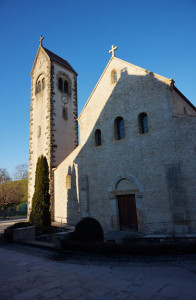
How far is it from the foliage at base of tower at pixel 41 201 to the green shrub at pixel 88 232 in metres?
7.52

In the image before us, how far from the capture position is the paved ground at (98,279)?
4.92 m

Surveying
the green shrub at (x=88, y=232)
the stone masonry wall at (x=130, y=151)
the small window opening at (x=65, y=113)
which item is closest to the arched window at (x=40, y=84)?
the small window opening at (x=65, y=113)

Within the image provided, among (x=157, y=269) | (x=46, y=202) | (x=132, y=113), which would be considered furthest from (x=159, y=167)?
(x=46, y=202)

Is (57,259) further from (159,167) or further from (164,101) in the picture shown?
(164,101)

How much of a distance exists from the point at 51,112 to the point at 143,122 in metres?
11.5

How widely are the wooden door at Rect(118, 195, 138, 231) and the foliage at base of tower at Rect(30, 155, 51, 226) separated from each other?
639 cm

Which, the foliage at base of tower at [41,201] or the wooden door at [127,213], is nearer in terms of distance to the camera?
the wooden door at [127,213]

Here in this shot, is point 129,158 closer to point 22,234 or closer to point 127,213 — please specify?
point 127,213

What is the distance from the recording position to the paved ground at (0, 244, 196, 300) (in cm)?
492

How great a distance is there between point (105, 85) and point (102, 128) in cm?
397

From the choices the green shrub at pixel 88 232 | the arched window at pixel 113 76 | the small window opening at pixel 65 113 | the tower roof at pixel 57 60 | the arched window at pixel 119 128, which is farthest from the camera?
the tower roof at pixel 57 60

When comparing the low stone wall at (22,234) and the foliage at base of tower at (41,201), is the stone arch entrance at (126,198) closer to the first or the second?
the foliage at base of tower at (41,201)

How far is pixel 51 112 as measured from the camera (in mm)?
22047

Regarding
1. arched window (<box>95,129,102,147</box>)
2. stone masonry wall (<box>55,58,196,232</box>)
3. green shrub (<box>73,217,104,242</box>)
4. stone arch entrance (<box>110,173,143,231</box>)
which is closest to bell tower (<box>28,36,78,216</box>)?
stone masonry wall (<box>55,58,196,232</box>)
